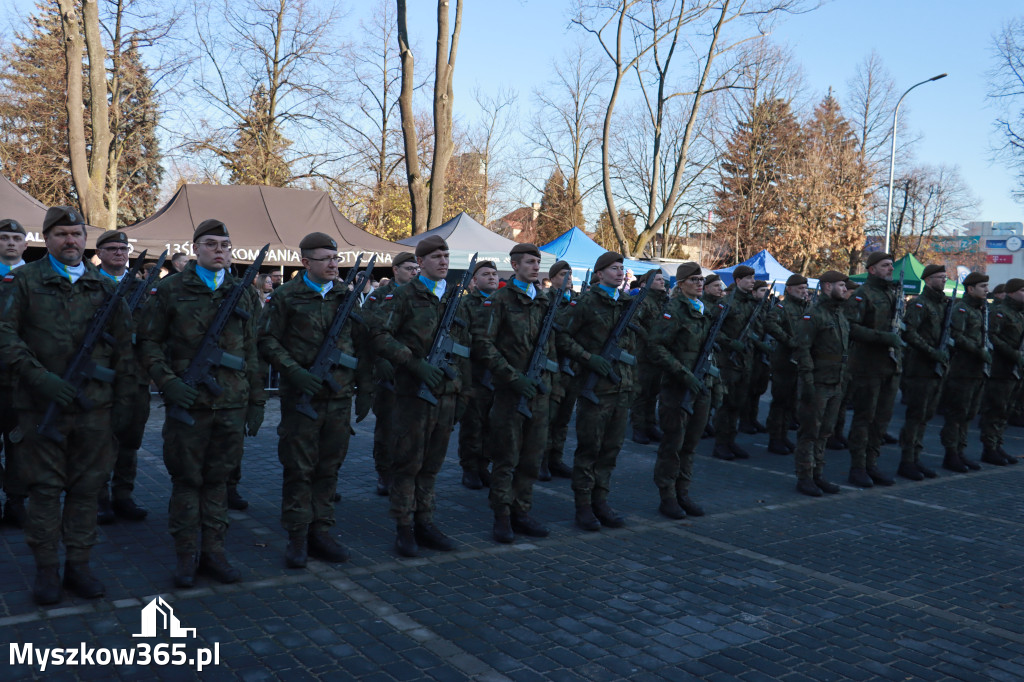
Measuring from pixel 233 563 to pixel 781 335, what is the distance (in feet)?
25.1

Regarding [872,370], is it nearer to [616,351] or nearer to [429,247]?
[616,351]

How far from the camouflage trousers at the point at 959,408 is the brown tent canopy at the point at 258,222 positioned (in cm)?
979

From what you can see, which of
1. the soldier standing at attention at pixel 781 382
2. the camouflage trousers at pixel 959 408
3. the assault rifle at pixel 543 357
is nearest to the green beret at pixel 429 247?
the assault rifle at pixel 543 357

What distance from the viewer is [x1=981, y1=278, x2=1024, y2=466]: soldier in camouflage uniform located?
10188 millimetres

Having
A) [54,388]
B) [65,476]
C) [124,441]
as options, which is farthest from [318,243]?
[124,441]

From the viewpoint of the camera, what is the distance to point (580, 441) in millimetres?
6703

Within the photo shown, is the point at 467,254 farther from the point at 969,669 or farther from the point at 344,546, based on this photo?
the point at 969,669

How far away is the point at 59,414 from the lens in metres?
4.64

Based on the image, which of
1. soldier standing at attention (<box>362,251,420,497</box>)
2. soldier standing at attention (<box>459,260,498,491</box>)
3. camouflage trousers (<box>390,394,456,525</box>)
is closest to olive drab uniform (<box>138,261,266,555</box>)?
soldier standing at attention (<box>362,251,420,497</box>)

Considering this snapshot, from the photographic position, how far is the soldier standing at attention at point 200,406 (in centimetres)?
497

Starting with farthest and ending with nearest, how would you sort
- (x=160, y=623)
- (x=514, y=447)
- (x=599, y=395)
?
(x=599, y=395)
(x=514, y=447)
(x=160, y=623)

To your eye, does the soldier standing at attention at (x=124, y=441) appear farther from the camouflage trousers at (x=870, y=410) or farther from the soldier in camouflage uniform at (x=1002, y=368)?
the soldier in camouflage uniform at (x=1002, y=368)

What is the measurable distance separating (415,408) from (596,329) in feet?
5.95

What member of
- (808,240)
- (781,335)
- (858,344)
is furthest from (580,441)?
(808,240)
